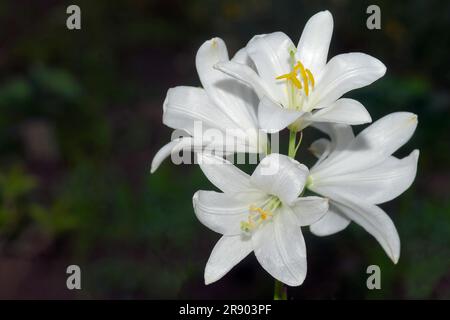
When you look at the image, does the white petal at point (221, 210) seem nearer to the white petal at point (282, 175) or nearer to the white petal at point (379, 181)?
the white petal at point (282, 175)

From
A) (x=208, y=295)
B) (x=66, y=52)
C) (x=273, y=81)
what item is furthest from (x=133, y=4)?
(x=273, y=81)

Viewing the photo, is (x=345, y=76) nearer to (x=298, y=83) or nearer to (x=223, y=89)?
(x=298, y=83)

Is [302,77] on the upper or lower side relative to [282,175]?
upper

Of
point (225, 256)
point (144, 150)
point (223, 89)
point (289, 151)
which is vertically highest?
point (144, 150)

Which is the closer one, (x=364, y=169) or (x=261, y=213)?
(x=261, y=213)

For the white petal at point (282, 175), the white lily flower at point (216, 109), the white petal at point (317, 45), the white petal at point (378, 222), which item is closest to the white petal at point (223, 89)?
the white lily flower at point (216, 109)

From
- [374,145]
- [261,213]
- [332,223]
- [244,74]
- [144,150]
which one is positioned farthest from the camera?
[144,150]

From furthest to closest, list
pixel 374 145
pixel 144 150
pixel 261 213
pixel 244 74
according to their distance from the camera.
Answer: pixel 144 150
pixel 374 145
pixel 261 213
pixel 244 74

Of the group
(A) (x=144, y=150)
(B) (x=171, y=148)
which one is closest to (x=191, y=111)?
(B) (x=171, y=148)
